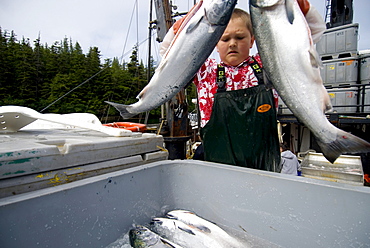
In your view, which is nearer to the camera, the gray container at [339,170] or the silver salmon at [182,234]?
the silver salmon at [182,234]

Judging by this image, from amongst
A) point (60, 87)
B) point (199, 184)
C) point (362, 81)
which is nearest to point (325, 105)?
point (199, 184)

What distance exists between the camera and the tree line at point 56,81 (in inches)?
1561

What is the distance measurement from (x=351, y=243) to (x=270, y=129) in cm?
105

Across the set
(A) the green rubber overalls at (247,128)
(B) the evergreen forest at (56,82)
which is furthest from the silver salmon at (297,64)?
(B) the evergreen forest at (56,82)

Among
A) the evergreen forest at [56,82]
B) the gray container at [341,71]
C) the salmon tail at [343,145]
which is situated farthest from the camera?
the evergreen forest at [56,82]

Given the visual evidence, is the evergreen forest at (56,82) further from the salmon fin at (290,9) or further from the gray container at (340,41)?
the salmon fin at (290,9)

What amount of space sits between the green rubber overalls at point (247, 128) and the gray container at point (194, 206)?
573mm

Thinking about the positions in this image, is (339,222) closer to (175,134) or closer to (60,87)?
(175,134)

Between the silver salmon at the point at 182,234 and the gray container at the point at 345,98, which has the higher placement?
the gray container at the point at 345,98

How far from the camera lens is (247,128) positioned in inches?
76.1

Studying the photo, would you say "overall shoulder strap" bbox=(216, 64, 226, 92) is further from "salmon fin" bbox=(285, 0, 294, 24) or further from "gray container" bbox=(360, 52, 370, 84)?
"gray container" bbox=(360, 52, 370, 84)

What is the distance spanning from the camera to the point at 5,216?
0.88 m

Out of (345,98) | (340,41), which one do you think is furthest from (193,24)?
(340,41)

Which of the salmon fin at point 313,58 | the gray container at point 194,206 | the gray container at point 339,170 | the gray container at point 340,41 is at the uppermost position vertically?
the gray container at point 340,41
